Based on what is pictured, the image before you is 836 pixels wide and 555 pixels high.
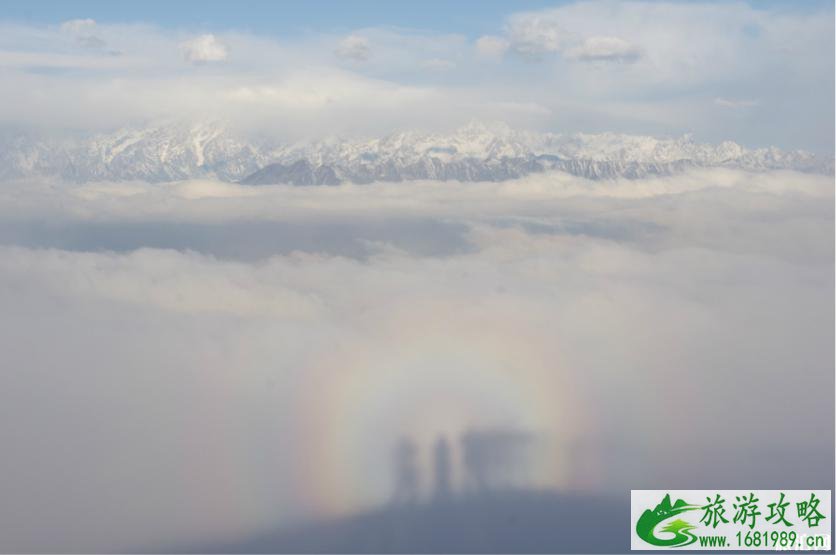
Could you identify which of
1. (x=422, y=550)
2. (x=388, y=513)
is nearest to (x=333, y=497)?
(x=388, y=513)

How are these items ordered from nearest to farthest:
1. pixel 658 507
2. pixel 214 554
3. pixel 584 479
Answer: pixel 658 507 < pixel 214 554 < pixel 584 479

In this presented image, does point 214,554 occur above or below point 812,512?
below

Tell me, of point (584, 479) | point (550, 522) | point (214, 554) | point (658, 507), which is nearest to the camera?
point (658, 507)

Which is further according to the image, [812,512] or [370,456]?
[370,456]

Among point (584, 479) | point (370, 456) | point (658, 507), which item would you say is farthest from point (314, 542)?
point (658, 507)

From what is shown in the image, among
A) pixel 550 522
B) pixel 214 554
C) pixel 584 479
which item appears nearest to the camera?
pixel 214 554

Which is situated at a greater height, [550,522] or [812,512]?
[812,512]

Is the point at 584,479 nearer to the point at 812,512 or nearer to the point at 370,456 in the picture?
the point at 370,456

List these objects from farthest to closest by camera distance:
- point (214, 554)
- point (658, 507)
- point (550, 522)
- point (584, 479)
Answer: point (584, 479) → point (550, 522) → point (214, 554) → point (658, 507)

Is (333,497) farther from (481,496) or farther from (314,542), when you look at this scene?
(481,496)

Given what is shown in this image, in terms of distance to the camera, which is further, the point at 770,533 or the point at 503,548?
the point at 503,548
